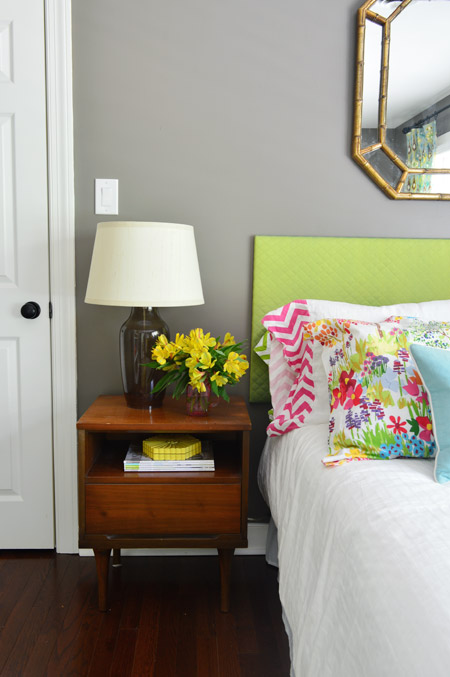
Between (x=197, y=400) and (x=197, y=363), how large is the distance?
0.14 m

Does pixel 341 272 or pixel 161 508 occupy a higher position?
pixel 341 272

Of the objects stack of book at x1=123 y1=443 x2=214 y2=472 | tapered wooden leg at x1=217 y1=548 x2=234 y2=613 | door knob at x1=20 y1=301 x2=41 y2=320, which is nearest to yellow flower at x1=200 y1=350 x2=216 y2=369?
stack of book at x1=123 y1=443 x2=214 y2=472

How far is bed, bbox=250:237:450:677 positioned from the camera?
82cm

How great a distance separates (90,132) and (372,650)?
5.87 feet

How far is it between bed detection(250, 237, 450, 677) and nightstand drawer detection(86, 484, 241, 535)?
165 millimetres

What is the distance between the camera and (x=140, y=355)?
5.92 feet

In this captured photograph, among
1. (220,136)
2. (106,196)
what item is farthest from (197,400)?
(220,136)

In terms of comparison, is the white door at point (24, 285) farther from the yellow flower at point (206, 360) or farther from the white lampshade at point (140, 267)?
the yellow flower at point (206, 360)

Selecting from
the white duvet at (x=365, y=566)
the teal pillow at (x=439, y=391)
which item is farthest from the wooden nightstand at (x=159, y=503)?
the teal pillow at (x=439, y=391)

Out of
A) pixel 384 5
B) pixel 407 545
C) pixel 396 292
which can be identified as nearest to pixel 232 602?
pixel 407 545

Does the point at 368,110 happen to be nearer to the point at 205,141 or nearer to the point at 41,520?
the point at 205,141

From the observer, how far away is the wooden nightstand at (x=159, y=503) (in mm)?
1668

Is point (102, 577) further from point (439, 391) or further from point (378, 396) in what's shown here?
point (439, 391)

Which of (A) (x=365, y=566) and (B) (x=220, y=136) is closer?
(A) (x=365, y=566)
